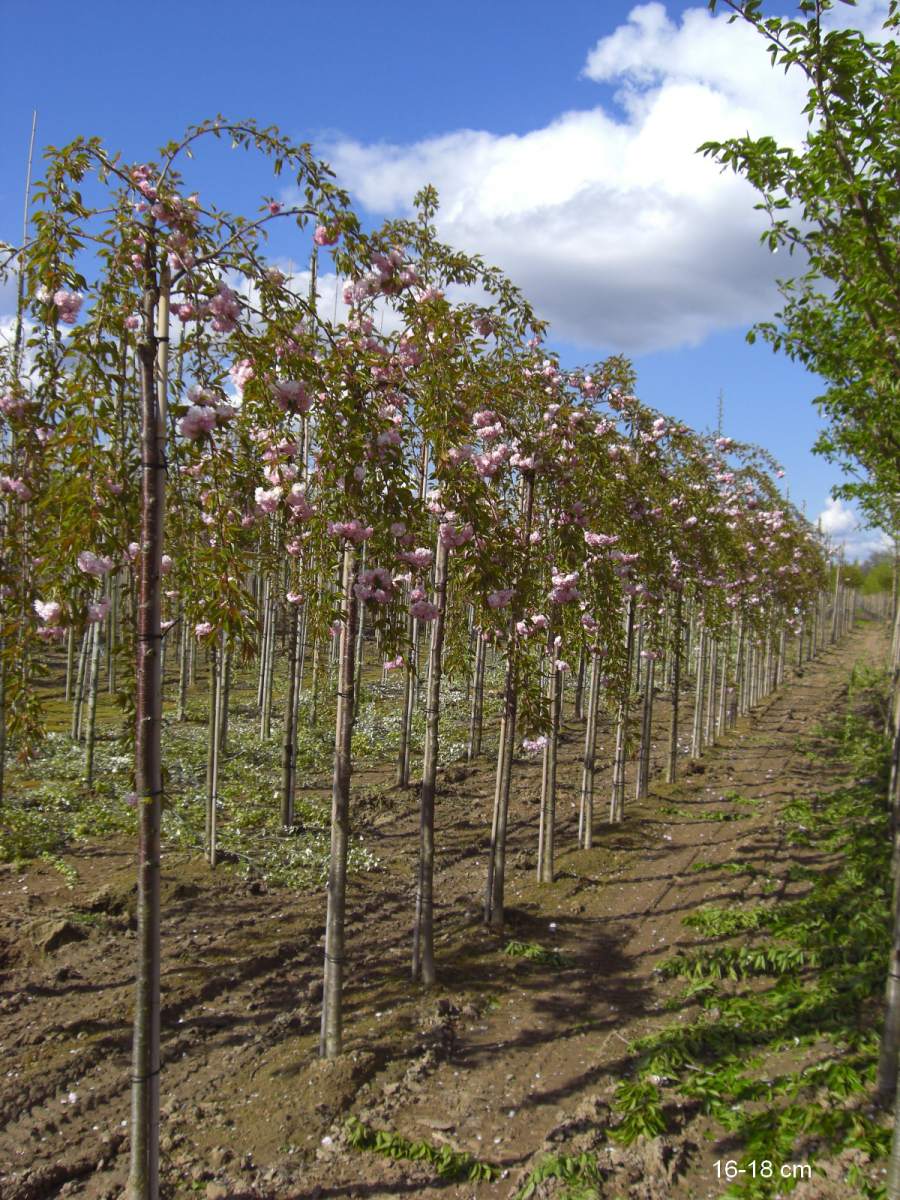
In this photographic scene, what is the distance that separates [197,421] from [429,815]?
4.47 m

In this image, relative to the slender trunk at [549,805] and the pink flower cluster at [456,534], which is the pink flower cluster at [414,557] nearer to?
the pink flower cluster at [456,534]

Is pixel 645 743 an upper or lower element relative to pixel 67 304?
lower

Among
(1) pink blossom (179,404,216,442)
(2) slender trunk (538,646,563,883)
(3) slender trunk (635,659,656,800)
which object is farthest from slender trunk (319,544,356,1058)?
(3) slender trunk (635,659,656,800)

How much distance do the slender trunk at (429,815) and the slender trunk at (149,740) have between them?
3.26 meters

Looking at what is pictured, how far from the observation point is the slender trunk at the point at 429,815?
6773mm

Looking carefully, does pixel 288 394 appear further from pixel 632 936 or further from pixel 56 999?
pixel 632 936

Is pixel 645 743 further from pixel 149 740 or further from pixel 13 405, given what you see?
pixel 13 405

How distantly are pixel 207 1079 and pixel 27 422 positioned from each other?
4.61 m

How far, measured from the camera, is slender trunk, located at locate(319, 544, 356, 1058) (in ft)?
18.2

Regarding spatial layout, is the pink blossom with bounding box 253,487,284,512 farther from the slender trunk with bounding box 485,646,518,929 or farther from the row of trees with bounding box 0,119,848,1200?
the slender trunk with bounding box 485,646,518,929

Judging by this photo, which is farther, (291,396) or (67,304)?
(291,396)

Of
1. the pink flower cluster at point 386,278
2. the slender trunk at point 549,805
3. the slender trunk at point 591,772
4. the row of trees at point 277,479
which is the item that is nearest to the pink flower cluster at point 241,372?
the row of trees at point 277,479

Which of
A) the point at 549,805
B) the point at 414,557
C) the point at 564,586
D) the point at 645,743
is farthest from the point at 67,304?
the point at 645,743

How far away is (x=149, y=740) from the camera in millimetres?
3576
